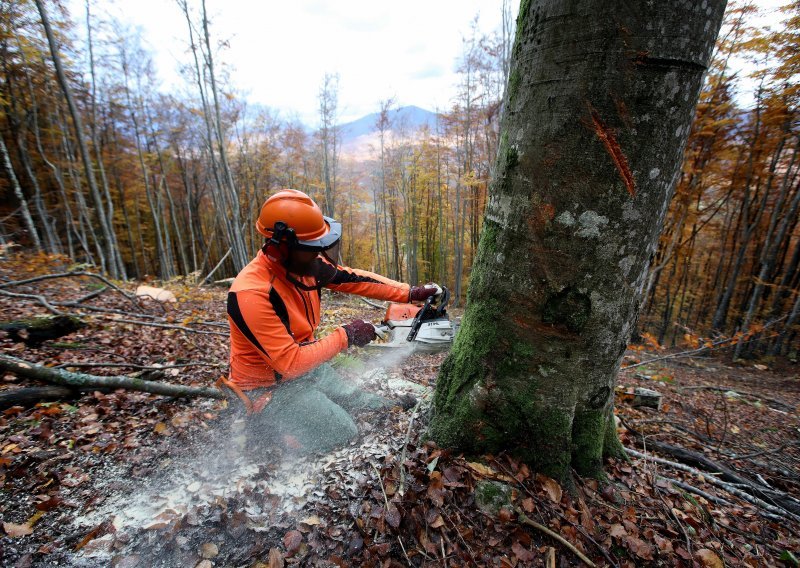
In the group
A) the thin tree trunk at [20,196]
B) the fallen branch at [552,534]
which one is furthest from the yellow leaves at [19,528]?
the thin tree trunk at [20,196]

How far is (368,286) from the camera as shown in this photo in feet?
10.9

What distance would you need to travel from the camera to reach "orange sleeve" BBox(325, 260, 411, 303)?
3.28 metres

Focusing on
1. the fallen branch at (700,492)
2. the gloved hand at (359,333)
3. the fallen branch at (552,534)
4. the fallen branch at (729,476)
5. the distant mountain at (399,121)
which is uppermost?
the distant mountain at (399,121)

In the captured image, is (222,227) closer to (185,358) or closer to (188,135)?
(188,135)

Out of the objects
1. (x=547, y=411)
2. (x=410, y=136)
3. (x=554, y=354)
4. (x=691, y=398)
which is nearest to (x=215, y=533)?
(x=547, y=411)

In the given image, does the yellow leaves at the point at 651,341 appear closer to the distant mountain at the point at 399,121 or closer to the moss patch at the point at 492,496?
the moss patch at the point at 492,496

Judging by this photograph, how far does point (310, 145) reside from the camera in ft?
78.5

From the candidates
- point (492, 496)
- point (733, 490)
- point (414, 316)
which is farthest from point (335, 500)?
point (733, 490)

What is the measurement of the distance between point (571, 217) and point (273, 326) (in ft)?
6.86

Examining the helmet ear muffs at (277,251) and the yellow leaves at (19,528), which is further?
the helmet ear muffs at (277,251)

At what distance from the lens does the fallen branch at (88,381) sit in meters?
2.81

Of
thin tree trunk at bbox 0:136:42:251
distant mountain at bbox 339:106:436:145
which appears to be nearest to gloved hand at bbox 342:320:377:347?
thin tree trunk at bbox 0:136:42:251

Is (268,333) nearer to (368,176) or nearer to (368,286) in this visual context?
(368,286)

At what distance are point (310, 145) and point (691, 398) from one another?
2516 cm
